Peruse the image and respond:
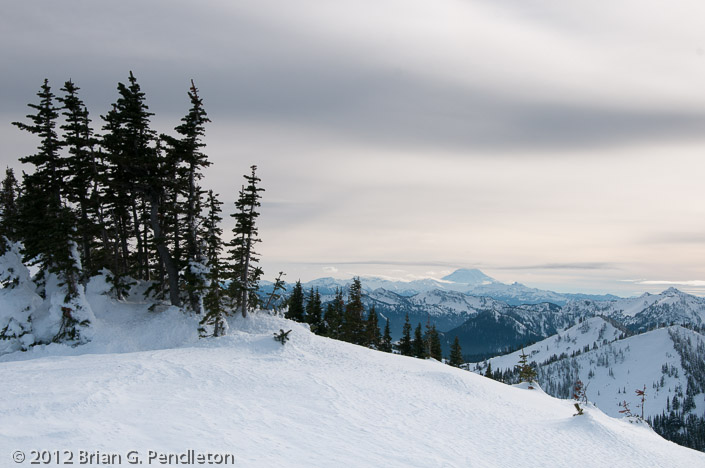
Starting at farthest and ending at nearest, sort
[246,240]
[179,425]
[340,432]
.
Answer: [246,240]
[340,432]
[179,425]

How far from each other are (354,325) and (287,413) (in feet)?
132

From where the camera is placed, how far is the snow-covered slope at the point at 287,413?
36.2 feet

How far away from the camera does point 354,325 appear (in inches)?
2158

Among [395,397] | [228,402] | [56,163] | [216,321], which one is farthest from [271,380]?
[56,163]

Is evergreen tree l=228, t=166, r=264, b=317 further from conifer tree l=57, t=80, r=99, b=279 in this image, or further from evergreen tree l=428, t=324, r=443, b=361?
evergreen tree l=428, t=324, r=443, b=361

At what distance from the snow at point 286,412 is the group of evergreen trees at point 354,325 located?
27430 mm

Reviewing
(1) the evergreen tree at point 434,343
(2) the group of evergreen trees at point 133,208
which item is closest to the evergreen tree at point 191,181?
(2) the group of evergreen trees at point 133,208

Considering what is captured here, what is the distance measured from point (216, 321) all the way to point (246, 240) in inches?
304

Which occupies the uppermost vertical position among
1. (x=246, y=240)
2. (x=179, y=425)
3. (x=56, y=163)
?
(x=56, y=163)

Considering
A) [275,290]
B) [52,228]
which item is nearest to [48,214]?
[52,228]

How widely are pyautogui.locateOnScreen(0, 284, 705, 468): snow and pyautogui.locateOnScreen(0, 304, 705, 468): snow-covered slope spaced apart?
6 cm

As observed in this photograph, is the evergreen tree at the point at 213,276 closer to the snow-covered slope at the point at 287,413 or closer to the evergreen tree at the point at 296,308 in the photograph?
the snow-covered slope at the point at 287,413

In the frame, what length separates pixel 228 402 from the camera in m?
15.2

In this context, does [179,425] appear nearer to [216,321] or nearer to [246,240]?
[216,321]
